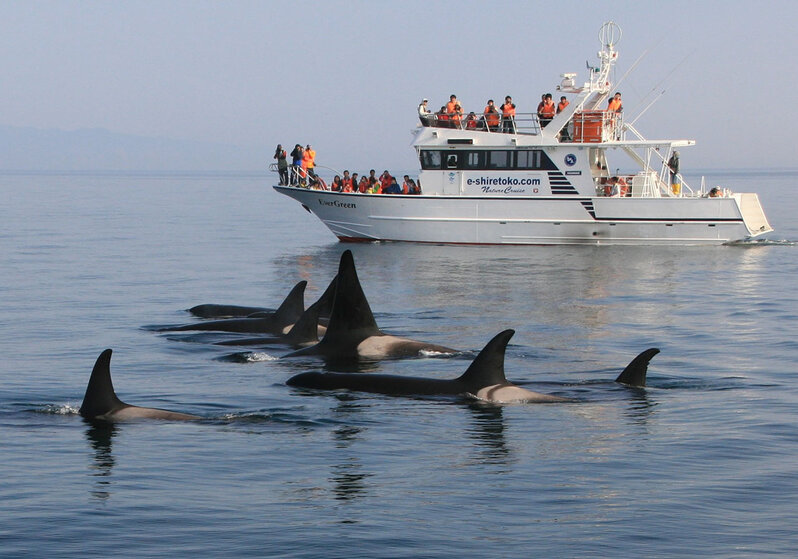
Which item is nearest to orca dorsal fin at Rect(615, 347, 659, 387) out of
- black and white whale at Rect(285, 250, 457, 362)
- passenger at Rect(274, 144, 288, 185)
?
black and white whale at Rect(285, 250, 457, 362)

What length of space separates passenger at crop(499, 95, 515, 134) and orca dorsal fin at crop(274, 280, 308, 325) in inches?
815

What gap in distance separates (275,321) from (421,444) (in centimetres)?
785

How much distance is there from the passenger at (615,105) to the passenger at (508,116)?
336 centimetres

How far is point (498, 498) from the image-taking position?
10.4 meters


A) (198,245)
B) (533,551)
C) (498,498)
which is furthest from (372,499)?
(198,245)

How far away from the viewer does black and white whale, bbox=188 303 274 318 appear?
74.5ft

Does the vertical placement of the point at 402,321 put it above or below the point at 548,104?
below

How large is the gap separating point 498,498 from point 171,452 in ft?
11.6

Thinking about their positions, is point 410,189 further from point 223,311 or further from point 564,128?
point 223,311

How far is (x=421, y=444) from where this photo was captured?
1227 cm

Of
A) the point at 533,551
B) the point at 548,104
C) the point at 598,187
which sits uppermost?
the point at 548,104

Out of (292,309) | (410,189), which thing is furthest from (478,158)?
(292,309)

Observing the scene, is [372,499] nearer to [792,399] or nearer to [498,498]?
[498,498]

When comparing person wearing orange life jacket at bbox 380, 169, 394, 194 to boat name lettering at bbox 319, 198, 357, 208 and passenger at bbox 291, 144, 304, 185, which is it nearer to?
boat name lettering at bbox 319, 198, 357, 208
